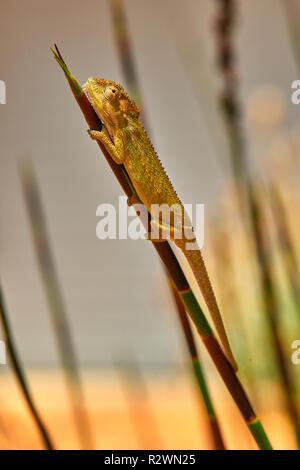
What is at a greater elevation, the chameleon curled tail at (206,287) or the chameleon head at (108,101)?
the chameleon head at (108,101)

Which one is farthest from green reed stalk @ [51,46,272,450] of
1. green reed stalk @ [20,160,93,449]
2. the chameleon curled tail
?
green reed stalk @ [20,160,93,449]

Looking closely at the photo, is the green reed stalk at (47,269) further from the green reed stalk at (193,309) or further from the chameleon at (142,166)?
the green reed stalk at (193,309)

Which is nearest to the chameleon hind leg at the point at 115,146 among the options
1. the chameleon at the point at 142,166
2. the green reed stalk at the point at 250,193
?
the chameleon at the point at 142,166

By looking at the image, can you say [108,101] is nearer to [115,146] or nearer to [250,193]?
[115,146]

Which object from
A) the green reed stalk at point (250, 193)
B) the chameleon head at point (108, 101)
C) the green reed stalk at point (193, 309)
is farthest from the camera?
the chameleon head at point (108, 101)
